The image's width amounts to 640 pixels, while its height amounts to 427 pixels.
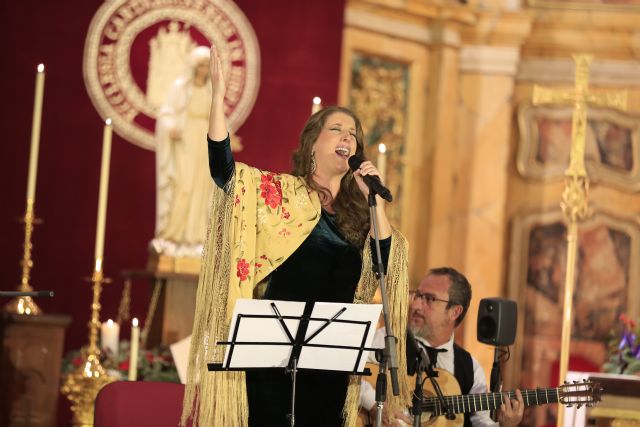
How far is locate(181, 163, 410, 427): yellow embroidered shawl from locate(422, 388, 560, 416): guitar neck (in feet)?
3.36

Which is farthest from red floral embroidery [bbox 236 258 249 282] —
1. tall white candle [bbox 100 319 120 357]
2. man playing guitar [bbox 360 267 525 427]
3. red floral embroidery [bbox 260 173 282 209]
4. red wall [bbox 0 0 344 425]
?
red wall [bbox 0 0 344 425]

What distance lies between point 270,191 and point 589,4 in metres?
5.92

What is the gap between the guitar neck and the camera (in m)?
4.57

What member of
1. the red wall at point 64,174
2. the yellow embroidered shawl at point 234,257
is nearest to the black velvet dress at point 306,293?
the yellow embroidered shawl at point 234,257

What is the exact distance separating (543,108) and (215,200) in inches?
227

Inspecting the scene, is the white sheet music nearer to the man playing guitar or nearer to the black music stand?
the black music stand

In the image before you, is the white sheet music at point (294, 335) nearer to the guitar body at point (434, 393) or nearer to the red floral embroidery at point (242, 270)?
the red floral embroidery at point (242, 270)

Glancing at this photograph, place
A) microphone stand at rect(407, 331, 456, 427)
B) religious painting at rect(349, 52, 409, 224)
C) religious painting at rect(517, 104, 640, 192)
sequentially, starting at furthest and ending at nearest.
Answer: religious painting at rect(517, 104, 640, 192)
religious painting at rect(349, 52, 409, 224)
microphone stand at rect(407, 331, 456, 427)

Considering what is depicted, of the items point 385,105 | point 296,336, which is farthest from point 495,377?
point 385,105

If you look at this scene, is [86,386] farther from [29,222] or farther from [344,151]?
[344,151]

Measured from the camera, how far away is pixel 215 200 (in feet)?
12.9

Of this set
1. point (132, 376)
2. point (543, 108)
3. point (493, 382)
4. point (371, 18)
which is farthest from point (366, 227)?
point (543, 108)

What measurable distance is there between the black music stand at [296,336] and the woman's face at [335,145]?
0.51m

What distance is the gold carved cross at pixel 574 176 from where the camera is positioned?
5.95 metres
